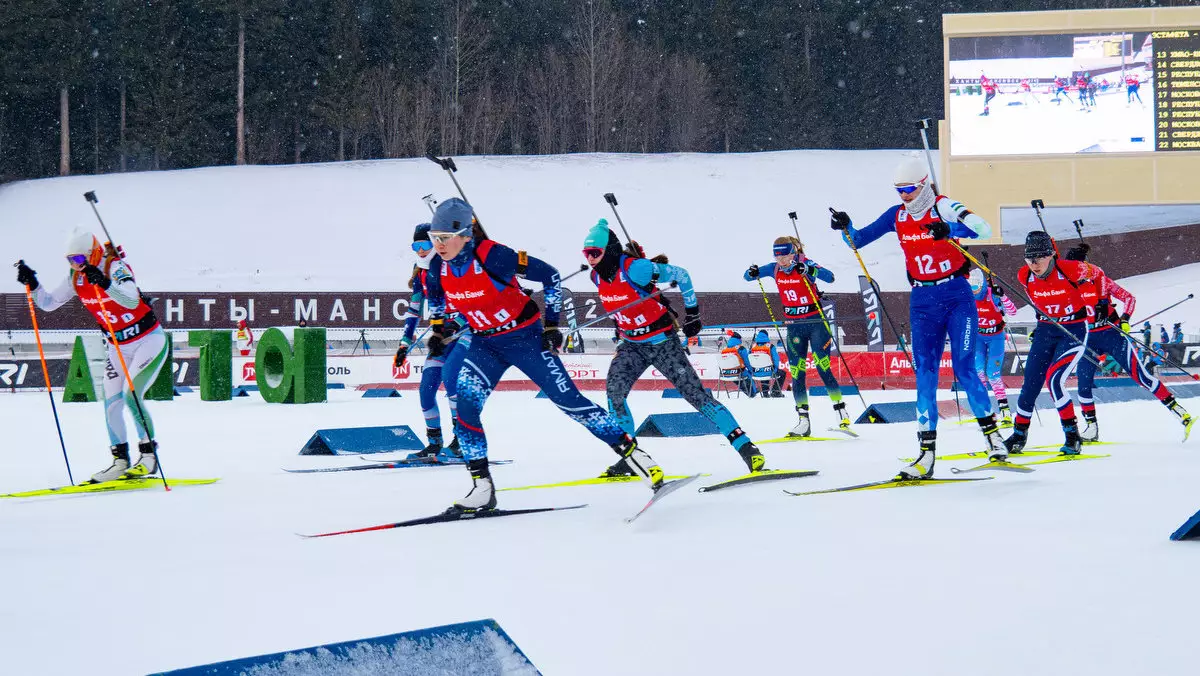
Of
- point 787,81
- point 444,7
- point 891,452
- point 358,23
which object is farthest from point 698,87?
point 891,452

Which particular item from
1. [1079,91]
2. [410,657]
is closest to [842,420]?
[410,657]

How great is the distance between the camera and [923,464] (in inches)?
289

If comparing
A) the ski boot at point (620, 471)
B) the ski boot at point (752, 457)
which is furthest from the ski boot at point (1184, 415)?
the ski boot at point (620, 471)

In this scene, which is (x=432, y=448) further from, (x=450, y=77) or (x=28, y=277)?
(x=450, y=77)

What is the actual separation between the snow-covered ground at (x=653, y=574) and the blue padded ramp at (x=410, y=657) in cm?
50

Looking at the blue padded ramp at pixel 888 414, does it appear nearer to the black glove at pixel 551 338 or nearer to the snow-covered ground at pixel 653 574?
the snow-covered ground at pixel 653 574

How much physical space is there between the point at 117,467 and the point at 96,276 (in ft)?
4.76

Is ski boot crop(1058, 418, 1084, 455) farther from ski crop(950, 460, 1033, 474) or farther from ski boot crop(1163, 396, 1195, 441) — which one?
ski crop(950, 460, 1033, 474)

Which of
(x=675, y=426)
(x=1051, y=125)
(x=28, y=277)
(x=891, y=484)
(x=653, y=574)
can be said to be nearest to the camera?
(x=653, y=574)

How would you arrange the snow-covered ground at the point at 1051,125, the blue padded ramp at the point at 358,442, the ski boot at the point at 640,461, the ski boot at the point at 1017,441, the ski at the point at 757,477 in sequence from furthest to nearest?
the snow-covered ground at the point at 1051,125, the blue padded ramp at the point at 358,442, the ski boot at the point at 1017,441, the ski at the point at 757,477, the ski boot at the point at 640,461

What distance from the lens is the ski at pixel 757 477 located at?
7141 millimetres

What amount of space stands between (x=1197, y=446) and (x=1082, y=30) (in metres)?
26.9

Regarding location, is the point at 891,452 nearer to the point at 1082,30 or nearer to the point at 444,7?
the point at 1082,30

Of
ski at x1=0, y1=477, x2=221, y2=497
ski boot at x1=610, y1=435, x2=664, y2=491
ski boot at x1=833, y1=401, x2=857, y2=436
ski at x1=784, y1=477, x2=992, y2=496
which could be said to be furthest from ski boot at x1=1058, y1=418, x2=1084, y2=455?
ski at x1=0, y1=477, x2=221, y2=497
